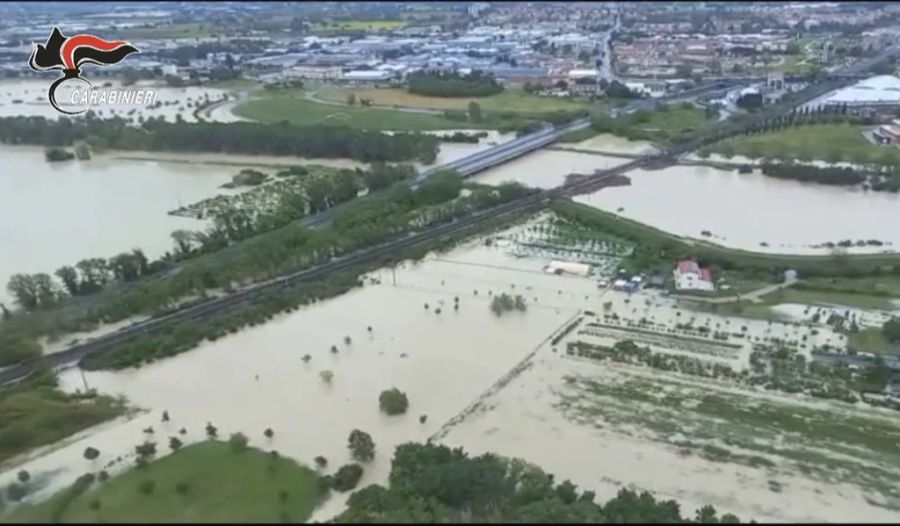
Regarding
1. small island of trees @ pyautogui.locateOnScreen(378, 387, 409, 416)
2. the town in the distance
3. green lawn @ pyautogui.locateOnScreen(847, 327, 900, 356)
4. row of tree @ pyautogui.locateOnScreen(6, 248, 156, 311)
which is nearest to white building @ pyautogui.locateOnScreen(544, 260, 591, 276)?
the town in the distance

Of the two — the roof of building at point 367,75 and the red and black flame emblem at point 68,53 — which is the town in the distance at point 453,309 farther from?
the roof of building at point 367,75

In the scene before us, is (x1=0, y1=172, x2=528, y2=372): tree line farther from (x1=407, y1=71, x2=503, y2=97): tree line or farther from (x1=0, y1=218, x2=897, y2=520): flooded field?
(x1=407, y1=71, x2=503, y2=97): tree line

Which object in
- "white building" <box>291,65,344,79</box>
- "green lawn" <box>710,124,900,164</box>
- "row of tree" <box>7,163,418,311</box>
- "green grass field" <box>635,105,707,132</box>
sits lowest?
"green lawn" <box>710,124,900,164</box>

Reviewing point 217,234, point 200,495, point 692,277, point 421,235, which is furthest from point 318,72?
point 200,495

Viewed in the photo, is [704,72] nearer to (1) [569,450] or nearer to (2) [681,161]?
(2) [681,161]

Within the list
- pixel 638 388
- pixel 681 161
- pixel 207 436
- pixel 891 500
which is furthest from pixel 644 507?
pixel 681 161

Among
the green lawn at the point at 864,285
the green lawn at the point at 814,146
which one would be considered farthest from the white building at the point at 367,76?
the green lawn at the point at 864,285

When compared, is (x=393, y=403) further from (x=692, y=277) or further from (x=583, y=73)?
(x=583, y=73)
